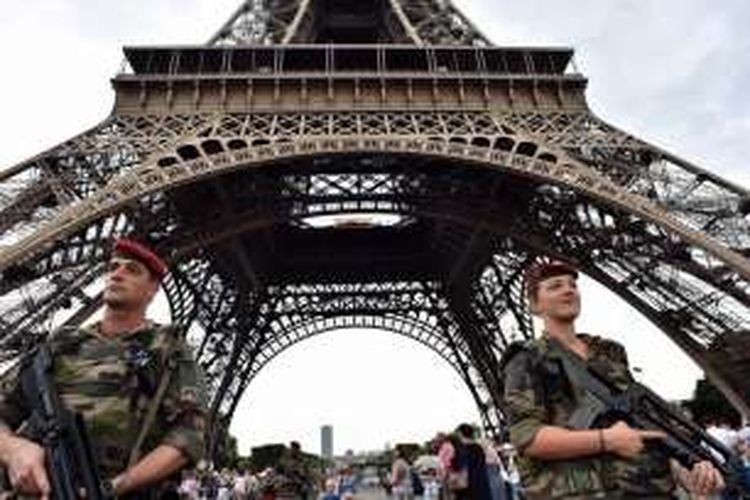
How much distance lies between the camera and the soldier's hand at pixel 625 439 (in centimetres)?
285

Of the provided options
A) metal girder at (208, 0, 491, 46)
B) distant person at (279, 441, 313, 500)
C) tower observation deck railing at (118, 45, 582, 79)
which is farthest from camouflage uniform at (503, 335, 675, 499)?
metal girder at (208, 0, 491, 46)

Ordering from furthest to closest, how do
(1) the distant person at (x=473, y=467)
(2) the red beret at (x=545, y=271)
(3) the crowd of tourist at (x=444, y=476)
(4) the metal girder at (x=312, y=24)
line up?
(4) the metal girder at (x=312, y=24) → (3) the crowd of tourist at (x=444, y=476) → (1) the distant person at (x=473, y=467) → (2) the red beret at (x=545, y=271)

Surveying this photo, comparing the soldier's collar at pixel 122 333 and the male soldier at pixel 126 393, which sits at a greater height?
the soldier's collar at pixel 122 333

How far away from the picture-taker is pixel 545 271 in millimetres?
3494

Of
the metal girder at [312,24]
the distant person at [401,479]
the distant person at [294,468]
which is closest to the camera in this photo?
the distant person at [294,468]

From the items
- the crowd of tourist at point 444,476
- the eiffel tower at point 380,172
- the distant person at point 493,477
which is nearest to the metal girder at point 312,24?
the eiffel tower at point 380,172

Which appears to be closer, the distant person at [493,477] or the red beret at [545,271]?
the red beret at [545,271]

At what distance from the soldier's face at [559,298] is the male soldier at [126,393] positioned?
131 cm

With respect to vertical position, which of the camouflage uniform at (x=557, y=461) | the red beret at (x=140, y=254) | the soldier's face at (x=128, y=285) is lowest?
the camouflage uniform at (x=557, y=461)

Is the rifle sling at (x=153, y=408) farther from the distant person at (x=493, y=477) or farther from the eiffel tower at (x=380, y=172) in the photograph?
the eiffel tower at (x=380, y=172)

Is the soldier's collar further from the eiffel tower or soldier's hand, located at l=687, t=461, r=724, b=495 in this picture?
the eiffel tower

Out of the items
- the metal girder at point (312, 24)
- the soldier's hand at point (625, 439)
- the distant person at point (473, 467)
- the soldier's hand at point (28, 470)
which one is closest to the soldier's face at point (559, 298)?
the soldier's hand at point (625, 439)

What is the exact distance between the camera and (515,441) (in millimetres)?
3086

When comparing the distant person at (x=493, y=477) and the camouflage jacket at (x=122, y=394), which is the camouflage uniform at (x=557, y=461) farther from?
the distant person at (x=493, y=477)
